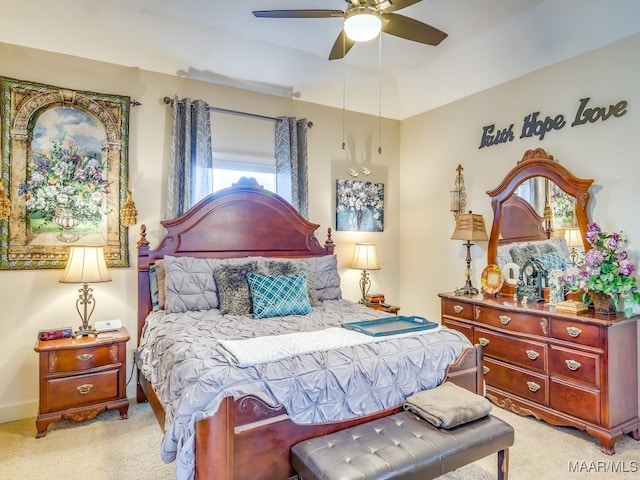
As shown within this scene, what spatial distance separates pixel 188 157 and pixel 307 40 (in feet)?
5.36

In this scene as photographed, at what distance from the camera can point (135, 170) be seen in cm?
357

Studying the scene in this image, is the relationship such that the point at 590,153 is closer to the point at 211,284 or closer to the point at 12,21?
the point at 211,284

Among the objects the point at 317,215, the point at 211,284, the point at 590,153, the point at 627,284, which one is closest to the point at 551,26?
the point at 590,153

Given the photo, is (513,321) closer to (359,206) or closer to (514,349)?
(514,349)

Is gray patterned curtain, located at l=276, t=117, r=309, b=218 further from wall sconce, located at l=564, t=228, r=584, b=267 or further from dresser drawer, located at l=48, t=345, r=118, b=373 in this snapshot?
wall sconce, located at l=564, t=228, r=584, b=267

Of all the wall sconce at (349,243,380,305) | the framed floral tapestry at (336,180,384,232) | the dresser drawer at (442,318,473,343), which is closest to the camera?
the dresser drawer at (442,318,473,343)

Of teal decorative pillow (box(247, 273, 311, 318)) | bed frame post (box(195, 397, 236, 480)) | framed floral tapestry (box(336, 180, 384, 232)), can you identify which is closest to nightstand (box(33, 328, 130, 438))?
teal decorative pillow (box(247, 273, 311, 318))

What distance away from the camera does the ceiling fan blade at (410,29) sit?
2537mm

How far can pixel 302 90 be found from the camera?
4.37m

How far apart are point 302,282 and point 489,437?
1.82 metres

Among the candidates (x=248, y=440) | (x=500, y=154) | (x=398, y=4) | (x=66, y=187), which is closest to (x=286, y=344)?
(x=248, y=440)

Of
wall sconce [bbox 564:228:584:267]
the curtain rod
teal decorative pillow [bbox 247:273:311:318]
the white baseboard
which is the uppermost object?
the curtain rod

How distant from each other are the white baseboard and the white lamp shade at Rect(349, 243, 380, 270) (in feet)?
10.4

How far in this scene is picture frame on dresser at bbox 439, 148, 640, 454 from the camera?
2.67m
